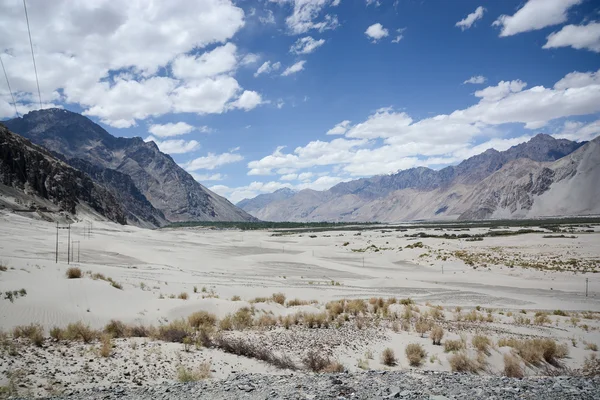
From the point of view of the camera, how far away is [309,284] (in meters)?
29.0

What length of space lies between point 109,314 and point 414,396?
1133cm

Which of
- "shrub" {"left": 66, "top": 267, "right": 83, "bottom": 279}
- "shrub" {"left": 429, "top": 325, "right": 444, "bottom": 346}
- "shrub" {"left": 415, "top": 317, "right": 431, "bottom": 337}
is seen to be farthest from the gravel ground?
"shrub" {"left": 66, "top": 267, "right": 83, "bottom": 279}

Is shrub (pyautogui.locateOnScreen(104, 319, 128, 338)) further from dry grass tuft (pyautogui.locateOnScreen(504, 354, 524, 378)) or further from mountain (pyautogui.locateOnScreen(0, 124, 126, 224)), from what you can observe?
mountain (pyautogui.locateOnScreen(0, 124, 126, 224))

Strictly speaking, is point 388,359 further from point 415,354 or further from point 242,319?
point 242,319

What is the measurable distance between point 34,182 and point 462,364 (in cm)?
9716

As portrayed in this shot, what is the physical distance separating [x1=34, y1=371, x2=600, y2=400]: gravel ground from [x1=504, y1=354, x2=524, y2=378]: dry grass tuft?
4.78ft

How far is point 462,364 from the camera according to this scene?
999 cm

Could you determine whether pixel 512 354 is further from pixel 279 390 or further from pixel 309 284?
pixel 309 284

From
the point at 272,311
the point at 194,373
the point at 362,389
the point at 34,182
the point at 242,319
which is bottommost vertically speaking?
the point at 272,311

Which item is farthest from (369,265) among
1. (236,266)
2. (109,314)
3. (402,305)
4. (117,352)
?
(117,352)

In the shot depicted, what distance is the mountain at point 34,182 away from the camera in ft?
231

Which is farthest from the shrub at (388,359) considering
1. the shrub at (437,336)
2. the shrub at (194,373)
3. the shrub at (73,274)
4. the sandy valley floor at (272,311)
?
the shrub at (73,274)

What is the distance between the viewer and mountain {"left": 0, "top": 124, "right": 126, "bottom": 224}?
70.5 meters

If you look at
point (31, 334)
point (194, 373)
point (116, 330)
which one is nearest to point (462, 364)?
point (194, 373)
